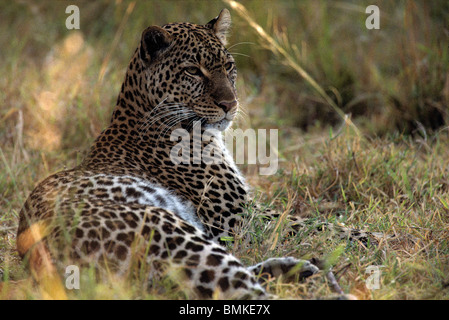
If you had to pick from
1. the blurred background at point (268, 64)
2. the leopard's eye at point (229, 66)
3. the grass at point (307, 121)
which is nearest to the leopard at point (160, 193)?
the leopard's eye at point (229, 66)

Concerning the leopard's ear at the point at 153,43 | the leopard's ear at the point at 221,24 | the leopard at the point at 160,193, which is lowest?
the leopard at the point at 160,193

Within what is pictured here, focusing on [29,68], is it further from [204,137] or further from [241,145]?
[204,137]

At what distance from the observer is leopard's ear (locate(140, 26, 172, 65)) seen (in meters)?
5.16

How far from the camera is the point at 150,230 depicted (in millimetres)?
3900

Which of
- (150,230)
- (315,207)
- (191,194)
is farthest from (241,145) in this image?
(150,230)

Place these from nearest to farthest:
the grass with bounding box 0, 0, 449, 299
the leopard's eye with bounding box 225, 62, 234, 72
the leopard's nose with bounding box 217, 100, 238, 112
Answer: the grass with bounding box 0, 0, 449, 299
the leopard's nose with bounding box 217, 100, 238, 112
the leopard's eye with bounding box 225, 62, 234, 72

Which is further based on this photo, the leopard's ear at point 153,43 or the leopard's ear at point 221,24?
the leopard's ear at point 221,24

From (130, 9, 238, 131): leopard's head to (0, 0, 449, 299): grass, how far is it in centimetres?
97

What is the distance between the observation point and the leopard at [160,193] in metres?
3.74

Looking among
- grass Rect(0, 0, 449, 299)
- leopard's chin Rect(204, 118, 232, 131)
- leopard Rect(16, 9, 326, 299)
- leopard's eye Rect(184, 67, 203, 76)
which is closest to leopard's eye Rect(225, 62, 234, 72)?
leopard Rect(16, 9, 326, 299)

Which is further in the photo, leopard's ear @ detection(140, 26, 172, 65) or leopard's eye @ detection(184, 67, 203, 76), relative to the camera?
leopard's eye @ detection(184, 67, 203, 76)

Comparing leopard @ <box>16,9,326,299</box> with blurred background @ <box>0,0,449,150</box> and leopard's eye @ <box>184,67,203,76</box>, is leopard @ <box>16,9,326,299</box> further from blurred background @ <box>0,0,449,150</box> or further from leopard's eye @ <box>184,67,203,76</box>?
blurred background @ <box>0,0,449,150</box>

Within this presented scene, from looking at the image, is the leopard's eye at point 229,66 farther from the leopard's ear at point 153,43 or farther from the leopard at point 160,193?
the leopard's ear at point 153,43

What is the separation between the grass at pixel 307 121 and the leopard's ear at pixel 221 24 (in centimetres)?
125
